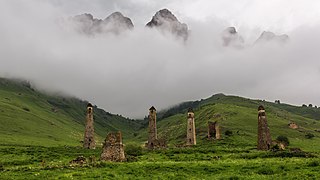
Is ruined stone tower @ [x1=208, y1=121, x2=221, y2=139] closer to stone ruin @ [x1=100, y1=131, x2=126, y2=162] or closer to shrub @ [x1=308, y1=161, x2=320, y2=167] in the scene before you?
stone ruin @ [x1=100, y1=131, x2=126, y2=162]

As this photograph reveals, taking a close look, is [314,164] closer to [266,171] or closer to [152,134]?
[266,171]

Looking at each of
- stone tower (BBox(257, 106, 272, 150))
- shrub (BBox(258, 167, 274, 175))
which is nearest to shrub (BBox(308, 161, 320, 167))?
shrub (BBox(258, 167, 274, 175))

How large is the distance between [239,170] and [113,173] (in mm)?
10516

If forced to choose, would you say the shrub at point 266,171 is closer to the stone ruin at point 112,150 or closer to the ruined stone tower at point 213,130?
the stone ruin at point 112,150

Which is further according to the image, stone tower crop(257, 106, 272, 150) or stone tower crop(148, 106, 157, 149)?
stone tower crop(148, 106, 157, 149)

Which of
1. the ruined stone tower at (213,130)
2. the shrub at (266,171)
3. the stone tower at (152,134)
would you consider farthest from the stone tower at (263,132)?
the ruined stone tower at (213,130)

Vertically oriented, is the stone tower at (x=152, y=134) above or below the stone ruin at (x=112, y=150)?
above

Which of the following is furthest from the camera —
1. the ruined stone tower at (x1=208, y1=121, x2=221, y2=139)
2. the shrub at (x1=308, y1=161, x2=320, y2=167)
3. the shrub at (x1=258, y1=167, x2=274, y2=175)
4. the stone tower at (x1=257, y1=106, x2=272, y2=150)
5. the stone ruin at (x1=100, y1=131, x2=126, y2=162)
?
Result: the ruined stone tower at (x1=208, y1=121, x2=221, y2=139)

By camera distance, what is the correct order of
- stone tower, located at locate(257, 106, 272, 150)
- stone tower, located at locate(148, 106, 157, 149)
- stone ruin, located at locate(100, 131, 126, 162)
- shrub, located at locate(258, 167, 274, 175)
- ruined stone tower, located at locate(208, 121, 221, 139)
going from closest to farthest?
shrub, located at locate(258, 167, 274, 175), stone ruin, located at locate(100, 131, 126, 162), stone tower, located at locate(257, 106, 272, 150), stone tower, located at locate(148, 106, 157, 149), ruined stone tower, located at locate(208, 121, 221, 139)

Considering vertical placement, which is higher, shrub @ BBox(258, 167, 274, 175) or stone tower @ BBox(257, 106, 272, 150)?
stone tower @ BBox(257, 106, 272, 150)

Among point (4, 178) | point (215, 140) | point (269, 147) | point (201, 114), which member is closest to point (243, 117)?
point (201, 114)

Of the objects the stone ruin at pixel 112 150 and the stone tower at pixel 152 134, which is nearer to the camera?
the stone ruin at pixel 112 150

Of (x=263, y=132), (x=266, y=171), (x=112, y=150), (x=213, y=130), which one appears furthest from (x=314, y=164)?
(x=213, y=130)

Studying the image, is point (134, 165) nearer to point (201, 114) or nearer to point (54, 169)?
point (54, 169)
